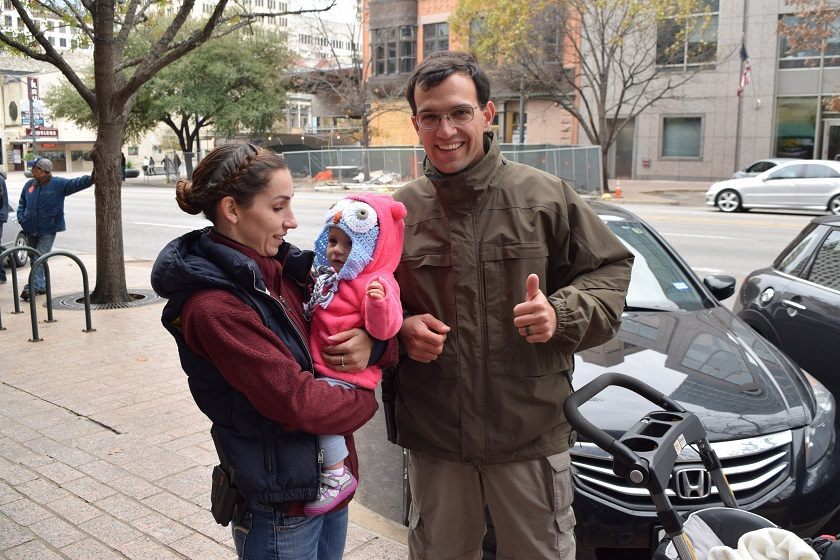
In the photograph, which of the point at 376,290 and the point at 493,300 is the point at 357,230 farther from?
the point at 493,300

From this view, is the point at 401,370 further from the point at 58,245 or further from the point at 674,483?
the point at 58,245

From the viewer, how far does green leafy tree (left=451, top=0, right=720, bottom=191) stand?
2720cm

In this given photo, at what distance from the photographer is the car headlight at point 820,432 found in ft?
11.5

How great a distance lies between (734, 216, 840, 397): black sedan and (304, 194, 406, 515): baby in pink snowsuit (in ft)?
13.4

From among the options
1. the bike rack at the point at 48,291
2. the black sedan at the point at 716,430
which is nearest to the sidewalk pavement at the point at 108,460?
the bike rack at the point at 48,291

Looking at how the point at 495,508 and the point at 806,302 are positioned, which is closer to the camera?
the point at 495,508

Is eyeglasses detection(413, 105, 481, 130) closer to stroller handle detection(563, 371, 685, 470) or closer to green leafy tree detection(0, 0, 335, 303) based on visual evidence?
stroller handle detection(563, 371, 685, 470)

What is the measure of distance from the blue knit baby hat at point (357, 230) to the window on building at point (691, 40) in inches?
1106

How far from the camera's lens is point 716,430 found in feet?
11.2

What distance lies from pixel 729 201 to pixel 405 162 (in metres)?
14.5

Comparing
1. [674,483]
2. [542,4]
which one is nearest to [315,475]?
[674,483]

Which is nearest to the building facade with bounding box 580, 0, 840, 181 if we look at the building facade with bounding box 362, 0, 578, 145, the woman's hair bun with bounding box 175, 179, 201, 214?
the building facade with bounding box 362, 0, 578, 145

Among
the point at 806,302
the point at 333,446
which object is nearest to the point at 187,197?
the point at 333,446

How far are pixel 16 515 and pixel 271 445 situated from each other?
263 centimetres
